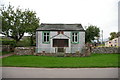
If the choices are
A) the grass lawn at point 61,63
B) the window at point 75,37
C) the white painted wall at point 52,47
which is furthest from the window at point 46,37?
the grass lawn at point 61,63

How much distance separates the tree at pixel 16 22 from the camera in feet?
77.9

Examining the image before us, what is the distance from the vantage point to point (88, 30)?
3694 centimetres

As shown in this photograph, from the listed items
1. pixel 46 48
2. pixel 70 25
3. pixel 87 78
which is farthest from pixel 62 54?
pixel 87 78

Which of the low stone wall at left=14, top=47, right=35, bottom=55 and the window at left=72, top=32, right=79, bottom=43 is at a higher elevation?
the window at left=72, top=32, right=79, bottom=43

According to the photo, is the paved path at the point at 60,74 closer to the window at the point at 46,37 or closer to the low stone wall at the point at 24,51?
the low stone wall at the point at 24,51

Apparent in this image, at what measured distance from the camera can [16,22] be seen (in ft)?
78.9

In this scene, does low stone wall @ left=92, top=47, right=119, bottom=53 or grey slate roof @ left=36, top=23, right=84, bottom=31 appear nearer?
grey slate roof @ left=36, top=23, right=84, bottom=31

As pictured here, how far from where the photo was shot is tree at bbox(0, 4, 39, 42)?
2373cm

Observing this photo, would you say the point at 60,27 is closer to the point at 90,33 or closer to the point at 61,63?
the point at 61,63

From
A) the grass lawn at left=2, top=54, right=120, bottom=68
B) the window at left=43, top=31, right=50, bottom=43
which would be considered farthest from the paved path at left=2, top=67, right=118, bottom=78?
the window at left=43, top=31, right=50, bottom=43

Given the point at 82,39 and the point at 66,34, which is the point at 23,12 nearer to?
the point at 66,34

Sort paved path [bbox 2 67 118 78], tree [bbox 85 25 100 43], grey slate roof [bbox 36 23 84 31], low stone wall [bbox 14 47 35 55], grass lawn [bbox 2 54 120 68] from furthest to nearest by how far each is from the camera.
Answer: tree [bbox 85 25 100 43] → grey slate roof [bbox 36 23 84 31] → low stone wall [bbox 14 47 35 55] → grass lawn [bbox 2 54 120 68] → paved path [bbox 2 67 118 78]

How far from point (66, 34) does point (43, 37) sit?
3.71 metres

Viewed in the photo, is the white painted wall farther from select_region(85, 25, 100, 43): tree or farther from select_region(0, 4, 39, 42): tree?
select_region(85, 25, 100, 43): tree
